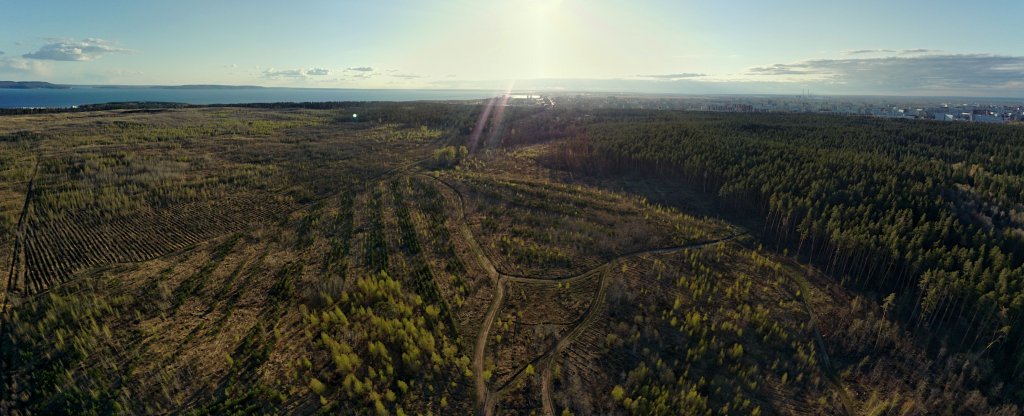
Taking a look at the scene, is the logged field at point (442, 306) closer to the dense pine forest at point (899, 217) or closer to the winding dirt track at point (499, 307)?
the winding dirt track at point (499, 307)

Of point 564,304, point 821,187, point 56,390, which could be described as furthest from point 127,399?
point 821,187

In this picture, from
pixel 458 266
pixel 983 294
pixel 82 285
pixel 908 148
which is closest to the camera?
pixel 983 294

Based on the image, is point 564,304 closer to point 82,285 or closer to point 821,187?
point 82,285

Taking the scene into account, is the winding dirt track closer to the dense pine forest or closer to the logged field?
the logged field

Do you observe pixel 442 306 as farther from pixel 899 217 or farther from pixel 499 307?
pixel 899 217

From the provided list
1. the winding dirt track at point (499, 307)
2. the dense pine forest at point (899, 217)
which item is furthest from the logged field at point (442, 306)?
the dense pine forest at point (899, 217)

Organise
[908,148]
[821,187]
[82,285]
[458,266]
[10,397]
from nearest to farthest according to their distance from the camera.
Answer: [10,397]
[82,285]
[458,266]
[821,187]
[908,148]

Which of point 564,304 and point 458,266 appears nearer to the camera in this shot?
point 564,304

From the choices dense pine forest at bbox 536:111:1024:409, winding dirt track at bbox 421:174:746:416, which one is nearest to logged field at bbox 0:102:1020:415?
winding dirt track at bbox 421:174:746:416
